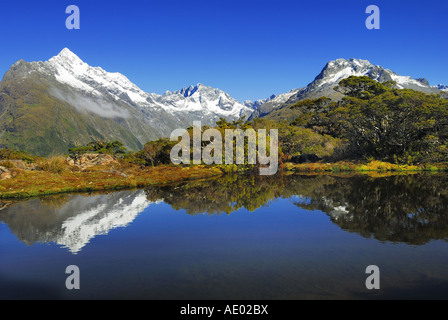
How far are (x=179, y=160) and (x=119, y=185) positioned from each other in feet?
88.8

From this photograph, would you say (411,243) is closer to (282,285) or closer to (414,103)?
(282,285)

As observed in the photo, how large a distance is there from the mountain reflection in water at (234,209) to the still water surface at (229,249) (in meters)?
0.09

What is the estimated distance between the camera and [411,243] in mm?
13523

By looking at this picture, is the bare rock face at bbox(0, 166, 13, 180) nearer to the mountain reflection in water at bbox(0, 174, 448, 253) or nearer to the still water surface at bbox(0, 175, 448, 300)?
the mountain reflection in water at bbox(0, 174, 448, 253)

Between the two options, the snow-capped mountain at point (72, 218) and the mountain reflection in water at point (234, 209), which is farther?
the snow-capped mountain at point (72, 218)

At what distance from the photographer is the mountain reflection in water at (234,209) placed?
629 inches

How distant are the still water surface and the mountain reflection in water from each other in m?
0.09

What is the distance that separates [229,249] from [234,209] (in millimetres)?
10049

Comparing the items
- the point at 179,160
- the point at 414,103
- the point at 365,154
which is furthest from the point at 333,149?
the point at 179,160

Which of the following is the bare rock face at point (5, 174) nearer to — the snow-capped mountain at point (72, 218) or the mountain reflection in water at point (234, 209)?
the mountain reflection in water at point (234, 209)

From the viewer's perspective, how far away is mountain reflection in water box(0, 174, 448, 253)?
1598 centimetres

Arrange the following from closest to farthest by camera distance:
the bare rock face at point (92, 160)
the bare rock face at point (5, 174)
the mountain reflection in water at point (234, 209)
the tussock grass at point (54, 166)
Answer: the mountain reflection in water at point (234, 209)
the bare rock face at point (5, 174)
the tussock grass at point (54, 166)
the bare rock face at point (92, 160)

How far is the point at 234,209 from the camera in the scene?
23906 mm

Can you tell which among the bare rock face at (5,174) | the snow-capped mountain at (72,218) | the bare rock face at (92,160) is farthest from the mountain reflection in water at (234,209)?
the bare rock face at (92,160)
